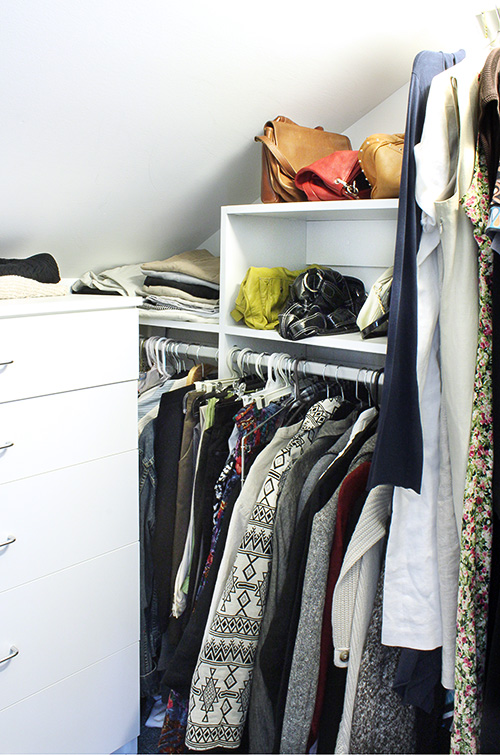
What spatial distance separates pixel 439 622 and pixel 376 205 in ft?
2.79

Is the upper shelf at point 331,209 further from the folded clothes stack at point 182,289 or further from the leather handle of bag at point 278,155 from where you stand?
the folded clothes stack at point 182,289

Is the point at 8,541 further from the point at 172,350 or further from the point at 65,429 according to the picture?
the point at 172,350

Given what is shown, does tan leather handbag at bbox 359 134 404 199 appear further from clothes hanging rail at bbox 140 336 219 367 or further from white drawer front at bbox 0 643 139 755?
white drawer front at bbox 0 643 139 755

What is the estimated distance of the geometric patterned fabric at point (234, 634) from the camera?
1.33 meters

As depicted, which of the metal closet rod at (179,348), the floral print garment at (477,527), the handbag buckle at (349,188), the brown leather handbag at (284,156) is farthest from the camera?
the metal closet rod at (179,348)

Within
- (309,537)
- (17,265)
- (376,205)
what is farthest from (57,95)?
(309,537)

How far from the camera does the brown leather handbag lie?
61.6 inches

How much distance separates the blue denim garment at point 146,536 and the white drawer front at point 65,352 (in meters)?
0.25

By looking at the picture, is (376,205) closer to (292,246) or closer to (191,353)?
(292,246)

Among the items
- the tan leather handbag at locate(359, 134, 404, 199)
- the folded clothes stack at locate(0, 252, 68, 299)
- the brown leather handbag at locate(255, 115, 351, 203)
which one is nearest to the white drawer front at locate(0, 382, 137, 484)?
the folded clothes stack at locate(0, 252, 68, 299)

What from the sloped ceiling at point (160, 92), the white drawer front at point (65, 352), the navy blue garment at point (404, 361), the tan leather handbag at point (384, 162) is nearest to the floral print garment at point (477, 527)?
the navy blue garment at point (404, 361)

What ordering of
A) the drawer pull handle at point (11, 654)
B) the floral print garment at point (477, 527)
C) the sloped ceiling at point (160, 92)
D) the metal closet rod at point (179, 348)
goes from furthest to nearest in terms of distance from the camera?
the metal closet rod at point (179, 348), the drawer pull handle at point (11, 654), the sloped ceiling at point (160, 92), the floral print garment at point (477, 527)

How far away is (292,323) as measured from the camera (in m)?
1.51

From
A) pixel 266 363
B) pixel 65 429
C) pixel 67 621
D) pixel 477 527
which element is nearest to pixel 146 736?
pixel 67 621
